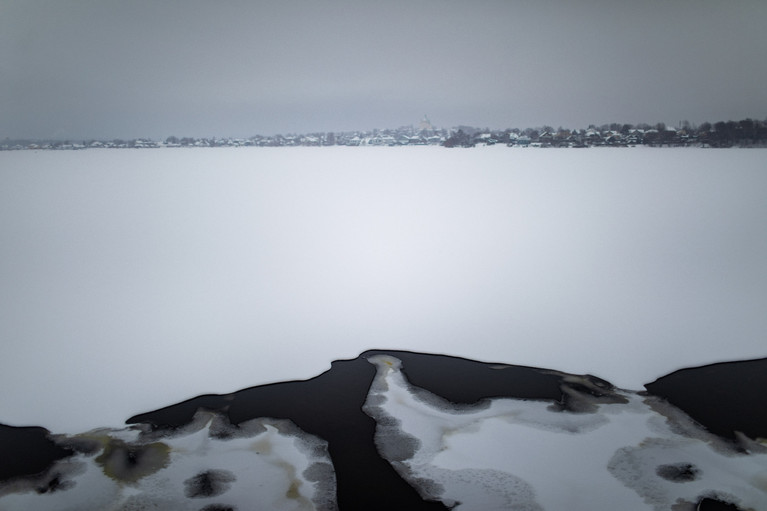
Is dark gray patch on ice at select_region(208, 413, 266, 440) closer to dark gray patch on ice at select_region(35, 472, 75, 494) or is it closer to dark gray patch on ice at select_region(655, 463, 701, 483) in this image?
dark gray patch on ice at select_region(35, 472, 75, 494)

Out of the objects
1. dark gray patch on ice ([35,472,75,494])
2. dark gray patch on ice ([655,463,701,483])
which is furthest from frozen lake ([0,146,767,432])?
dark gray patch on ice ([655,463,701,483])

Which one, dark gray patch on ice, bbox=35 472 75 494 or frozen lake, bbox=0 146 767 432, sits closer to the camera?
dark gray patch on ice, bbox=35 472 75 494

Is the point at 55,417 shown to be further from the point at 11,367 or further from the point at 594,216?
the point at 594,216

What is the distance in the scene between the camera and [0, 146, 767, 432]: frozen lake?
263 centimetres

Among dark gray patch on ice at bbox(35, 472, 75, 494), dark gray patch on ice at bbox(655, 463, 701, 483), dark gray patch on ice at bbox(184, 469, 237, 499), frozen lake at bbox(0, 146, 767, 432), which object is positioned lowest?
dark gray patch on ice at bbox(655, 463, 701, 483)

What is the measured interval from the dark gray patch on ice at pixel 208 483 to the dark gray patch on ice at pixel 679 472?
4.19 feet

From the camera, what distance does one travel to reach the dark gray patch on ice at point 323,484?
64.9 inches

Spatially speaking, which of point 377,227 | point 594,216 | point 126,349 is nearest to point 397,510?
point 126,349

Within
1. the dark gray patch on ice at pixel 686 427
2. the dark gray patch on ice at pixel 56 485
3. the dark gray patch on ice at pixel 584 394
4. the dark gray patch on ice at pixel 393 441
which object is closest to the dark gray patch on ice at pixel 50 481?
the dark gray patch on ice at pixel 56 485

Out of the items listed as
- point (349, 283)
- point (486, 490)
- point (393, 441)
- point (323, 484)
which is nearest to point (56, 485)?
point (323, 484)

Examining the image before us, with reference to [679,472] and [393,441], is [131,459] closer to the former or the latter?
[393,441]

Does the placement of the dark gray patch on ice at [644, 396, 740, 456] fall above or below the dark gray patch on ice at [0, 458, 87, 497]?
A: below

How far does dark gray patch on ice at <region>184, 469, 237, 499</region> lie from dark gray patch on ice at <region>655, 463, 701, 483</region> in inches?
50.3

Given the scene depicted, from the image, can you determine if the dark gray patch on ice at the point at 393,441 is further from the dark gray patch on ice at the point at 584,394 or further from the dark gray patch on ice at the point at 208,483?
the dark gray patch on ice at the point at 584,394
